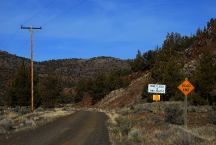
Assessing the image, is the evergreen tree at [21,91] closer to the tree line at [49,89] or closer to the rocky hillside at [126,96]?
the tree line at [49,89]

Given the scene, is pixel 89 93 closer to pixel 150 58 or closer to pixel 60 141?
pixel 150 58

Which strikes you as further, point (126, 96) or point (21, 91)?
point (126, 96)

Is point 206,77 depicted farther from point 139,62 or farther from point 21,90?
point 139,62

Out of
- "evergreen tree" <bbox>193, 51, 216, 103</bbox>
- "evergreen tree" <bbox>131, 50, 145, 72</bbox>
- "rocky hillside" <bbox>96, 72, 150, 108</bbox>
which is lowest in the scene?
"rocky hillside" <bbox>96, 72, 150, 108</bbox>

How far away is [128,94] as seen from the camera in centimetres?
9000

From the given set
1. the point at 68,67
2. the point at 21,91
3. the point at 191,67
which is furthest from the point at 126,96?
the point at 68,67

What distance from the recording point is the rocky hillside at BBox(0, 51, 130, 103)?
13000 centimetres

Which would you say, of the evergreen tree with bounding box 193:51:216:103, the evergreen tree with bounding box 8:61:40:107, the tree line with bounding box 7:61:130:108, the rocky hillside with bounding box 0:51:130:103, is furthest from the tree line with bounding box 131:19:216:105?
the rocky hillside with bounding box 0:51:130:103

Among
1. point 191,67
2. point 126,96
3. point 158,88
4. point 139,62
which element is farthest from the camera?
point 139,62

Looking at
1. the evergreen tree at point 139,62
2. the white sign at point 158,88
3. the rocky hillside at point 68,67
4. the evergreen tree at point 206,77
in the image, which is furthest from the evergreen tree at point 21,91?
the rocky hillside at point 68,67

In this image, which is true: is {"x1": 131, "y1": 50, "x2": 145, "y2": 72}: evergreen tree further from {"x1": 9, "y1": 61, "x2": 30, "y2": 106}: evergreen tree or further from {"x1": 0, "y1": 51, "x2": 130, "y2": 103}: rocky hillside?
{"x1": 9, "y1": 61, "x2": 30, "y2": 106}: evergreen tree

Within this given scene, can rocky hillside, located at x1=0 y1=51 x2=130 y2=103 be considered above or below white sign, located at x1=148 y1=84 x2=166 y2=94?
above

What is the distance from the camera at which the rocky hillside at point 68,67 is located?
13000 cm

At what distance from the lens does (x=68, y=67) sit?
168250 mm
